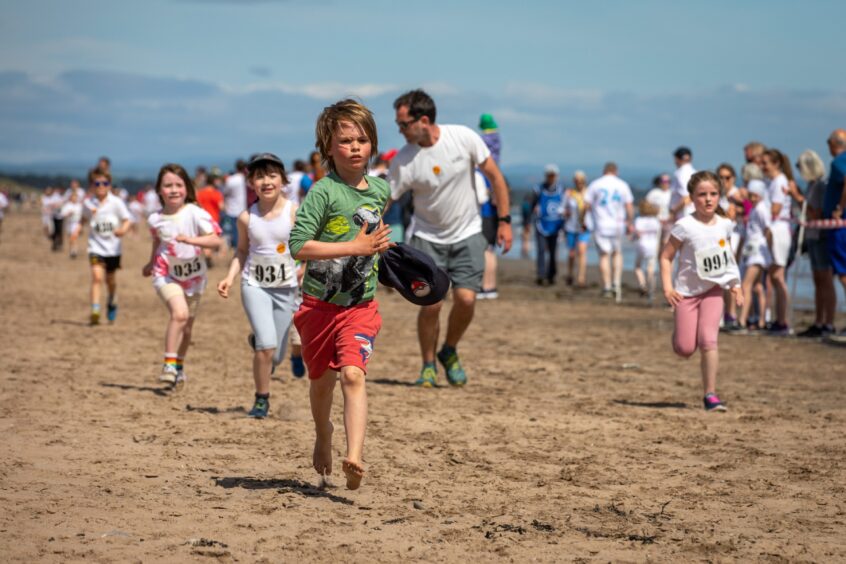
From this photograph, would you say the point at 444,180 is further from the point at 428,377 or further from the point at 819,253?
the point at 819,253

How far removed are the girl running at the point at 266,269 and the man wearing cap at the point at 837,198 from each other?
7329mm

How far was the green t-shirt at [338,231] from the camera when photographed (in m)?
6.17

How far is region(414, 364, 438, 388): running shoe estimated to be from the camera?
1055 cm

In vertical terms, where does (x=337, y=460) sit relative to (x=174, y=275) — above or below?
below

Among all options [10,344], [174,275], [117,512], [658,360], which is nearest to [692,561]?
[117,512]

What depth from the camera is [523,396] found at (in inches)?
402

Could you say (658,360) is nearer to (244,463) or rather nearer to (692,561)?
(244,463)

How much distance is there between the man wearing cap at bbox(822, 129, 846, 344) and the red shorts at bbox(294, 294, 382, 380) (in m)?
8.83

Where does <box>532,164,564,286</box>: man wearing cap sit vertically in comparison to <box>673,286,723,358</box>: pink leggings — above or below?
above

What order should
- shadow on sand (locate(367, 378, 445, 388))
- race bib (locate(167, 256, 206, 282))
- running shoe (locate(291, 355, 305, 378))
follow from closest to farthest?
race bib (locate(167, 256, 206, 282)), running shoe (locate(291, 355, 305, 378)), shadow on sand (locate(367, 378, 445, 388))

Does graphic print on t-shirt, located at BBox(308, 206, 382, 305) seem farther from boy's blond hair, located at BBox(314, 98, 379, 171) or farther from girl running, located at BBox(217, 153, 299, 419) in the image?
girl running, located at BBox(217, 153, 299, 419)

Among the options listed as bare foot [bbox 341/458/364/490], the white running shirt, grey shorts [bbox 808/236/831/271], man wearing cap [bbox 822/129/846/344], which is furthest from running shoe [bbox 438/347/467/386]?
grey shorts [bbox 808/236/831/271]

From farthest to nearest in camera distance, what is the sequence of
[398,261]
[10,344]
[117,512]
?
[10,344] < [398,261] < [117,512]

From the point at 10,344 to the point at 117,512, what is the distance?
7.31 metres
